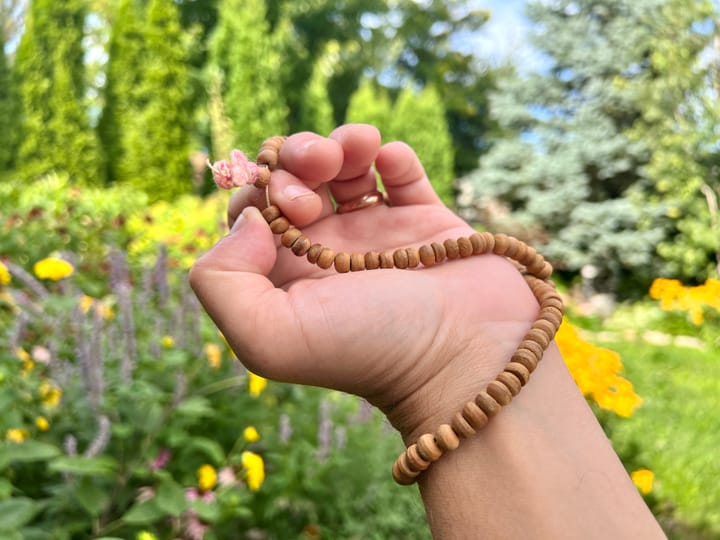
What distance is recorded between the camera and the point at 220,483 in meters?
1.62

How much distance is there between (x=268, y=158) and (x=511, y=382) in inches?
18.1

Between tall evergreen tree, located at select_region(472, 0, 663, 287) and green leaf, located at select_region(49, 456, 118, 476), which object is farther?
tall evergreen tree, located at select_region(472, 0, 663, 287)

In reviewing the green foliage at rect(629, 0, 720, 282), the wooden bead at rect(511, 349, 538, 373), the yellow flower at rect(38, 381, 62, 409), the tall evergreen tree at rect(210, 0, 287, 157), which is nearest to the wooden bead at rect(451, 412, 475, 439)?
the wooden bead at rect(511, 349, 538, 373)

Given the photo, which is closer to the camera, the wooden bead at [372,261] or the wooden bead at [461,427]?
the wooden bead at [461,427]

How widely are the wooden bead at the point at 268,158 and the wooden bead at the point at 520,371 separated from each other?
44 centimetres

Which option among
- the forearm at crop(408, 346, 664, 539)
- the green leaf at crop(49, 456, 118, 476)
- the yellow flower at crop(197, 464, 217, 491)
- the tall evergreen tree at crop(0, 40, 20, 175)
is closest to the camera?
the forearm at crop(408, 346, 664, 539)

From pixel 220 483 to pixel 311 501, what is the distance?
450 millimetres

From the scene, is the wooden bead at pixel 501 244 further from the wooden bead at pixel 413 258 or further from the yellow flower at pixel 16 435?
the yellow flower at pixel 16 435

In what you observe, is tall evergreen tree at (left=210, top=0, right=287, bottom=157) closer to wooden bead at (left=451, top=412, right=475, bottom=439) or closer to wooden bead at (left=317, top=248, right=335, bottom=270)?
wooden bead at (left=317, top=248, right=335, bottom=270)

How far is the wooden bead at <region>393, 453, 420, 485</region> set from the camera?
87 cm

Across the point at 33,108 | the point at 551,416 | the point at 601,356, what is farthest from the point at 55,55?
the point at 551,416

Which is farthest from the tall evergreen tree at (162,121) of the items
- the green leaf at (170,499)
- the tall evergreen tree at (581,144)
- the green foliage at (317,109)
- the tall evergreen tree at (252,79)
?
the green leaf at (170,499)

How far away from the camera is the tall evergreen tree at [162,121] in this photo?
10711 millimetres

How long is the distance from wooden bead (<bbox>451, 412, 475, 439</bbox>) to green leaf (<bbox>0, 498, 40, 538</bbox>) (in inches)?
31.7
